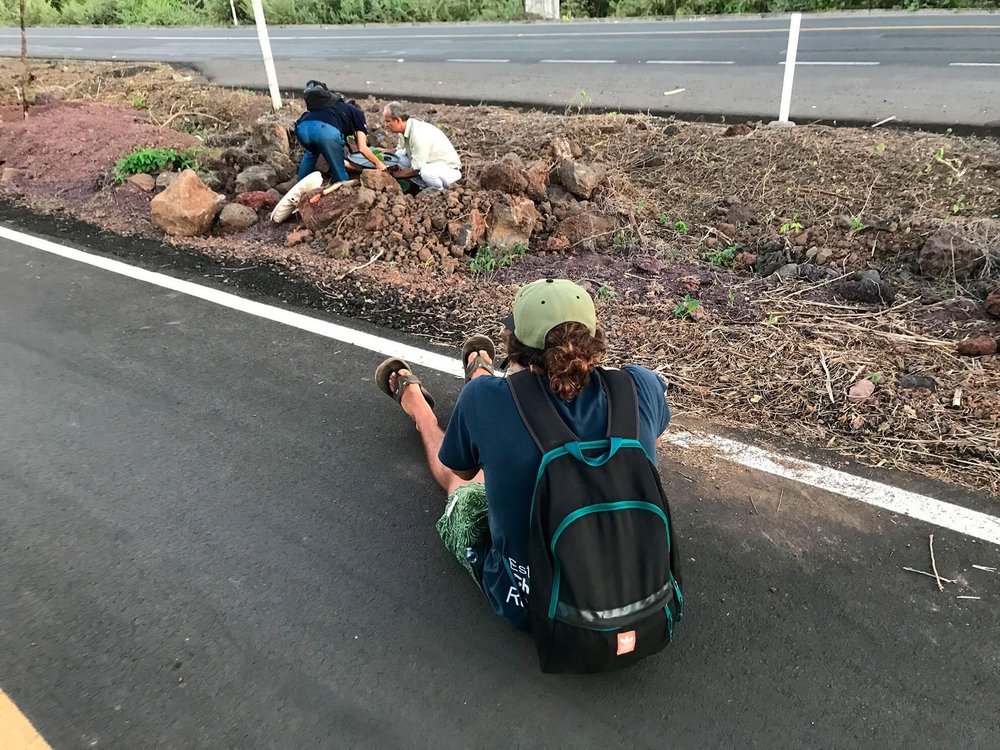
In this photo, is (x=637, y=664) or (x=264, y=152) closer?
(x=637, y=664)

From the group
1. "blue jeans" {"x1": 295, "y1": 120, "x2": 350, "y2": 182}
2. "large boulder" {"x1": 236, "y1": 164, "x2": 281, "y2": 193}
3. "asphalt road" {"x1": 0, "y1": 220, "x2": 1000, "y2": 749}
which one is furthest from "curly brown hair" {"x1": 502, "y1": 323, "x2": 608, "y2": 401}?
"large boulder" {"x1": 236, "y1": 164, "x2": 281, "y2": 193}

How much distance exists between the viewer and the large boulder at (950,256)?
4742mm

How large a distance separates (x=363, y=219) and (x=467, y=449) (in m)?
4.26

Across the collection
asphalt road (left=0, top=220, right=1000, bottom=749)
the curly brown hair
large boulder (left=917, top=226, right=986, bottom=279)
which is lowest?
asphalt road (left=0, top=220, right=1000, bottom=749)

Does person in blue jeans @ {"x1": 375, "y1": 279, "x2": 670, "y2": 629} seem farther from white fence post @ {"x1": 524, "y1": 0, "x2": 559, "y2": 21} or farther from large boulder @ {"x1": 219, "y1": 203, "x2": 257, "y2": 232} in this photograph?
white fence post @ {"x1": 524, "y1": 0, "x2": 559, "y2": 21}

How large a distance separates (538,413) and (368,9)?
2850 centimetres

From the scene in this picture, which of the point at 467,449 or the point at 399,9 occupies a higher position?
the point at 399,9

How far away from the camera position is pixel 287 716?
2389 millimetres

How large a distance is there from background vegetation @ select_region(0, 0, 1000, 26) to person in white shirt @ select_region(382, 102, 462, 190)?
1578 cm

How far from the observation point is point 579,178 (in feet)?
20.4

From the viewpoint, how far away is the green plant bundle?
26.4 ft

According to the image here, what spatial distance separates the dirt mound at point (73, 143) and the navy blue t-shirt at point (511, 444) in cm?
756

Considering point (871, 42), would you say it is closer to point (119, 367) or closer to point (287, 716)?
point (119, 367)

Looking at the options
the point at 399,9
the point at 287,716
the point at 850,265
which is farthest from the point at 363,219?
the point at 399,9
